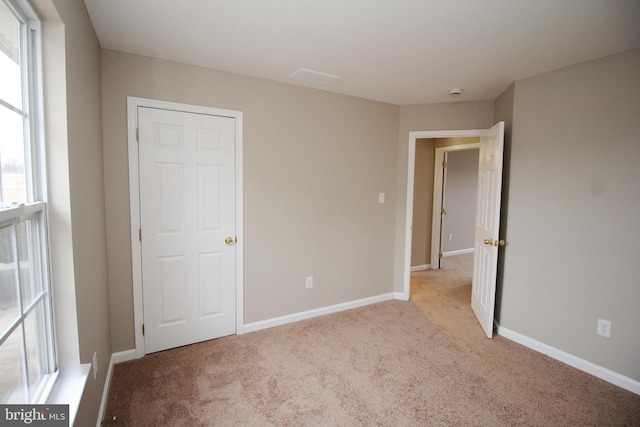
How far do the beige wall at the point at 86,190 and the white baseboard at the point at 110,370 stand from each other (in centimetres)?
8

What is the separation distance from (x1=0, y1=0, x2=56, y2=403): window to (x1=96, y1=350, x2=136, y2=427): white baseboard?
72cm

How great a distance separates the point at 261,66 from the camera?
263 cm

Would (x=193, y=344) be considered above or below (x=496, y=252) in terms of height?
below

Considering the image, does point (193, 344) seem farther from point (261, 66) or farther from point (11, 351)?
point (261, 66)

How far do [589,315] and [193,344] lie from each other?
3.25 metres

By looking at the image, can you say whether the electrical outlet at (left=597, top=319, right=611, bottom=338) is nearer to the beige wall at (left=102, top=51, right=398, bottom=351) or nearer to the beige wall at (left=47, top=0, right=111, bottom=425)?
the beige wall at (left=102, top=51, right=398, bottom=351)

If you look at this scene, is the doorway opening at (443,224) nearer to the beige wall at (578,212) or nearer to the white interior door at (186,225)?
the beige wall at (578,212)

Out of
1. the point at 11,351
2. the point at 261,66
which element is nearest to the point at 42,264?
the point at 11,351

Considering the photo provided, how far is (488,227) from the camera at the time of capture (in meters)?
3.13

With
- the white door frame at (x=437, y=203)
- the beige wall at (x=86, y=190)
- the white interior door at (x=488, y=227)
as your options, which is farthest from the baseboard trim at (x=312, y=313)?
the white door frame at (x=437, y=203)

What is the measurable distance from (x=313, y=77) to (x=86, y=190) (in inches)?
78.3

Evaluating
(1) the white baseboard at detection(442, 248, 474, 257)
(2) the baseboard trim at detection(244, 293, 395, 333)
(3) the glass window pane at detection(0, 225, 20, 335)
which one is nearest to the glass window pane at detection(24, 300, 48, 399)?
(3) the glass window pane at detection(0, 225, 20, 335)

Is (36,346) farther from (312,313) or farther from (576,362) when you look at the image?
(576,362)

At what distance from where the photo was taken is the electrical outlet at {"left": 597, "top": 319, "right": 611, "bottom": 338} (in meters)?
2.38
